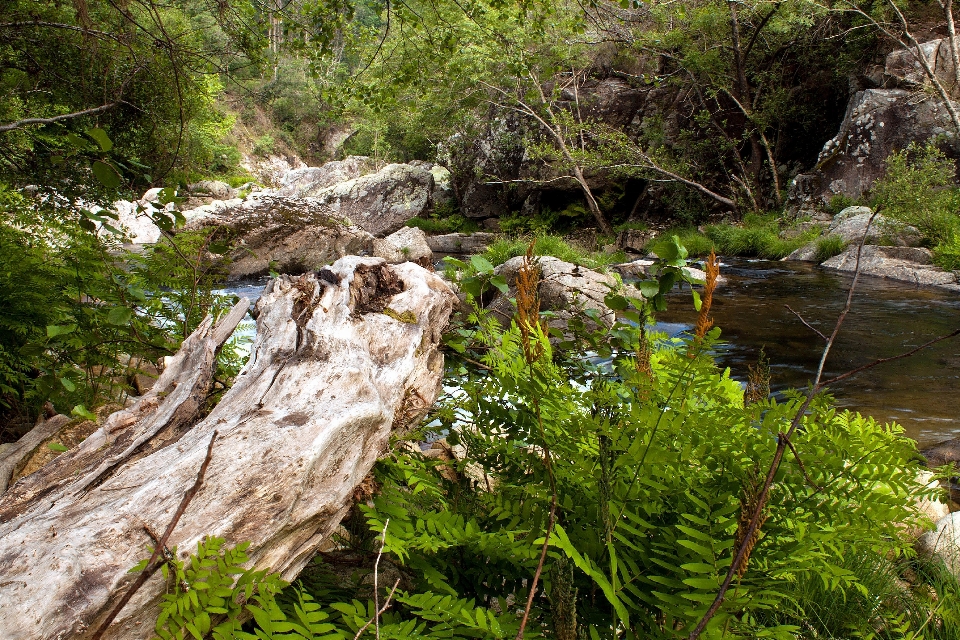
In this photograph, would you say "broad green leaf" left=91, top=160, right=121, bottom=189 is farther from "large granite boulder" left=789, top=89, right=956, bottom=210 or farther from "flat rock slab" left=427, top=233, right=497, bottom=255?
"flat rock slab" left=427, top=233, right=497, bottom=255

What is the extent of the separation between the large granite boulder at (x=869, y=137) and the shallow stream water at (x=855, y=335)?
487 cm

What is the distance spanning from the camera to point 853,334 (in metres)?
8.27

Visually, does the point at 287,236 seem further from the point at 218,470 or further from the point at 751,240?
the point at 751,240

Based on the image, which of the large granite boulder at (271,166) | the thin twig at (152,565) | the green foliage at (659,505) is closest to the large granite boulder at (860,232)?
the green foliage at (659,505)

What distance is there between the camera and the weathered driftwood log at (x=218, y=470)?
1.15 meters

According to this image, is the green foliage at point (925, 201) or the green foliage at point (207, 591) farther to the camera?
the green foliage at point (925, 201)

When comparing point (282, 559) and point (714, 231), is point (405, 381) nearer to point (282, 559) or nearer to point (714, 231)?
point (282, 559)

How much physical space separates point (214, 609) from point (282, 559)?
347mm

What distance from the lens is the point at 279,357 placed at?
208 cm

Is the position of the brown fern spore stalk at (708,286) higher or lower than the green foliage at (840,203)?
higher

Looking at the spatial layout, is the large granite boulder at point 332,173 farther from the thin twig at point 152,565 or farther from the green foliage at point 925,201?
the thin twig at point 152,565

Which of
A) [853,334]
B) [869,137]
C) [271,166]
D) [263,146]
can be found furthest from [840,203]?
[263,146]

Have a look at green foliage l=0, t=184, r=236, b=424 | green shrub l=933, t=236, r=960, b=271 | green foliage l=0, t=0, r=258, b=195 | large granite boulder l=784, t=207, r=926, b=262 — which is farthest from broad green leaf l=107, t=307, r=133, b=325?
green shrub l=933, t=236, r=960, b=271

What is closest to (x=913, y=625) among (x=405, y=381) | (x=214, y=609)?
(x=405, y=381)
